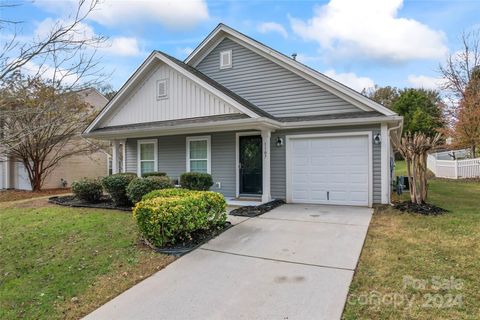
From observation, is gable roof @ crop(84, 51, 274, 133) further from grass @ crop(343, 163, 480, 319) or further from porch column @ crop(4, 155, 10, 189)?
porch column @ crop(4, 155, 10, 189)

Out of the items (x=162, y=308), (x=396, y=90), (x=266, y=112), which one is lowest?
(x=162, y=308)

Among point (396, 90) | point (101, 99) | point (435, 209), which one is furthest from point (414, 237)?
point (396, 90)

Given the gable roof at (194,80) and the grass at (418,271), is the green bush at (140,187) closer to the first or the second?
the gable roof at (194,80)

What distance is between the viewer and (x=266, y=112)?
34.3ft

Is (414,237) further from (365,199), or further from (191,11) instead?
(191,11)

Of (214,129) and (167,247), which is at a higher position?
(214,129)

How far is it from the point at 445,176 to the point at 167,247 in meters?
21.0

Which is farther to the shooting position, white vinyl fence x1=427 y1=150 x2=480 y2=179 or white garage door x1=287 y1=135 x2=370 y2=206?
white vinyl fence x1=427 y1=150 x2=480 y2=179

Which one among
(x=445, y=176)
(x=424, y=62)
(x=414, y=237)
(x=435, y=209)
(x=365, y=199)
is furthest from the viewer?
(x=424, y=62)

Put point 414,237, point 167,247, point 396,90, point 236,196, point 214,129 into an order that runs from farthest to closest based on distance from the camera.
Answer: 1. point 396,90
2. point 236,196
3. point 214,129
4. point 414,237
5. point 167,247

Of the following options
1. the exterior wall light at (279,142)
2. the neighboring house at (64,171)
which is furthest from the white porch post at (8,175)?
the exterior wall light at (279,142)

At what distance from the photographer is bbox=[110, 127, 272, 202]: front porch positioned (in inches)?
390

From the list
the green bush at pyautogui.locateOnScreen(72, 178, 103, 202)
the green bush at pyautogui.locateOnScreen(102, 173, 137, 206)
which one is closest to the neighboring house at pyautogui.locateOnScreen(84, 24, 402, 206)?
the green bush at pyautogui.locateOnScreen(102, 173, 137, 206)

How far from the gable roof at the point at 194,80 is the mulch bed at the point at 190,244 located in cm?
396
